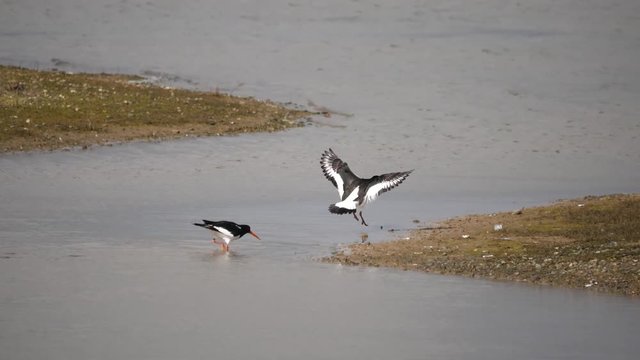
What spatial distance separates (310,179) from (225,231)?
21.1 feet

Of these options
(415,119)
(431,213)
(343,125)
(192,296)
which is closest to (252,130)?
(343,125)

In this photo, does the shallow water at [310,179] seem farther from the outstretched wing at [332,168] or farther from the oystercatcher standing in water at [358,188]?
the outstretched wing at [332,168]

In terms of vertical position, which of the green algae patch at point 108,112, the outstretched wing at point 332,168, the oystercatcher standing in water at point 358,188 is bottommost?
the oystercatcher standing in water at point 358,188

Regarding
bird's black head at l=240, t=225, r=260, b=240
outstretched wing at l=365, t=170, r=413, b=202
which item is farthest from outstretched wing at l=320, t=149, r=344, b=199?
bird's black head at l=240, t=225, r=260, b=240

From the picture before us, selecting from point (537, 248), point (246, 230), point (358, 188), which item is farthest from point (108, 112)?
point (537, 248)

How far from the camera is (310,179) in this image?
2170 cm

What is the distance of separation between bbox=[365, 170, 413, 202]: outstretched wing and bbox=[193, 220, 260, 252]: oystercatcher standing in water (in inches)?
82.9

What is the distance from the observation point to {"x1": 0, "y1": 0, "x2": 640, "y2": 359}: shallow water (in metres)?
11.6

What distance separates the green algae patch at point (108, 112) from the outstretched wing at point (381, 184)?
8.53 metres

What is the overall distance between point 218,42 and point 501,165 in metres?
19.3

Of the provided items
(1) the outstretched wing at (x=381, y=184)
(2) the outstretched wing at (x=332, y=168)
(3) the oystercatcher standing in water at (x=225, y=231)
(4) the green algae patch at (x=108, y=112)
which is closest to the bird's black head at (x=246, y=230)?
(3) the oystercatcher standing in water at (x=225, y=231)

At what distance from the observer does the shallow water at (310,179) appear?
456 inches

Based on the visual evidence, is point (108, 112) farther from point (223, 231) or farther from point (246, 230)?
point (223, 231)

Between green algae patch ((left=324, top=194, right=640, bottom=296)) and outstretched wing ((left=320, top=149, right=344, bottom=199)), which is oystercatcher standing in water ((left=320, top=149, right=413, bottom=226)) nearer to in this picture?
outstretched wing ((left=320, top=149, right=344, bottom=199))
